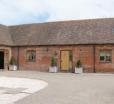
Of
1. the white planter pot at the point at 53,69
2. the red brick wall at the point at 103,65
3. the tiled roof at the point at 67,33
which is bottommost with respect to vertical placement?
the white planter pot at the point at 53,69

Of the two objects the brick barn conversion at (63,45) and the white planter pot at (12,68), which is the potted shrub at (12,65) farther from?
the brick barn conversion at (63,45)

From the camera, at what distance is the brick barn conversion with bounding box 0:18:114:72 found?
27.8 meters

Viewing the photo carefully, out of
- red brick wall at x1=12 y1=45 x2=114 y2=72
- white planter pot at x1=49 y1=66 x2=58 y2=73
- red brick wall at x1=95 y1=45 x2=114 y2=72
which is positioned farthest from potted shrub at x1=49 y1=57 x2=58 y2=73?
red brick wall at x1=95 y1=45 x2=114 y2=72

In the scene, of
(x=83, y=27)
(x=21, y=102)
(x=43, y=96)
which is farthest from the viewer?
(x=83, y=27)

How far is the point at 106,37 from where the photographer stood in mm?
27938

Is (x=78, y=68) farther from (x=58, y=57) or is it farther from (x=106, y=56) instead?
(x=106, y=56)

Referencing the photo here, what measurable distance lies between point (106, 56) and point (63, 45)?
4683mm

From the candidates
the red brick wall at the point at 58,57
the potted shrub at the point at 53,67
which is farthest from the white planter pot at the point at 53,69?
the red brick wall at the point at 58,57

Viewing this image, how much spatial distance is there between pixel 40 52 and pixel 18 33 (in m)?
5.16

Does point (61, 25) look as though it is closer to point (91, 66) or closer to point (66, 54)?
point (66, 54)

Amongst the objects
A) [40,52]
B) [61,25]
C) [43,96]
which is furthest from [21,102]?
[61,25]

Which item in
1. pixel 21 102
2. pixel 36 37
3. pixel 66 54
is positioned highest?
pixel 36 37

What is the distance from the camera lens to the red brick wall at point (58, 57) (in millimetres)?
27703

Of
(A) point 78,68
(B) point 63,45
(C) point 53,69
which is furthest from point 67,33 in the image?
(A) point 78,68
